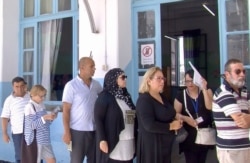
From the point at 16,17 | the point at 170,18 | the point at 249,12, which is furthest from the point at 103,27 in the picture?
the point at 170,18

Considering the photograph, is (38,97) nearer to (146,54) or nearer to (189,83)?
(146,54)

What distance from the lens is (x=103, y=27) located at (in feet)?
16.3

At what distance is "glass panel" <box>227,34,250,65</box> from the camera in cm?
417

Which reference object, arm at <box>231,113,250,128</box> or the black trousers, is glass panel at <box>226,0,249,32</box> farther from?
the black trousers

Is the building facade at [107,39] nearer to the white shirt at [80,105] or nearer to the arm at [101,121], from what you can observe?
the white shirt at [80,105]

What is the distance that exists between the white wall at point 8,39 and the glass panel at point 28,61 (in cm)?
14

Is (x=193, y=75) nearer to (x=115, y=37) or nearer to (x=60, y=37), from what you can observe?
(x=115, y=37)

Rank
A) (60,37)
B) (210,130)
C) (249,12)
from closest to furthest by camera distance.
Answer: (210,130) < (249,12) < (60,37)

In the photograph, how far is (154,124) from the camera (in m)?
3.32

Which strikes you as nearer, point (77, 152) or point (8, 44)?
point (77, 152)

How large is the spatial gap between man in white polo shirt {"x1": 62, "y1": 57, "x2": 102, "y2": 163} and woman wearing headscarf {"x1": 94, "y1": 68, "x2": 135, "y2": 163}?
0.34 meters

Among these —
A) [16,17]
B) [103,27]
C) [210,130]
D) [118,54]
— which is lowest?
[210,130]

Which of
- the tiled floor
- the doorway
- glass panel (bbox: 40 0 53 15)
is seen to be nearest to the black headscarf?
the tiled floor

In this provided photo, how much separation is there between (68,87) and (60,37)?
8.20ft
